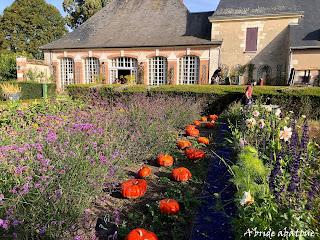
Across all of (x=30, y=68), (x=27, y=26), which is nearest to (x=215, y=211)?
(x=30, y=68)

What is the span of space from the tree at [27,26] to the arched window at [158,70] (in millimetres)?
24455

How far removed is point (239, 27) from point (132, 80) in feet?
26.6

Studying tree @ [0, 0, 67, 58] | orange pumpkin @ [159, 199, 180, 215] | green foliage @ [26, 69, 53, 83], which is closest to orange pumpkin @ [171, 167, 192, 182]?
orange pumpkin @ [159, 199, 180, 215]

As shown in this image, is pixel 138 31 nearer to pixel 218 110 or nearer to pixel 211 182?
pixel 218 110

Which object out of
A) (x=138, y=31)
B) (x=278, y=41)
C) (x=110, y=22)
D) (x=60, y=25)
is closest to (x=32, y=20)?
(x=60, y=25)

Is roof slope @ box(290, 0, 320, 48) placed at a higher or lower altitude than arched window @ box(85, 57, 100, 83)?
higher

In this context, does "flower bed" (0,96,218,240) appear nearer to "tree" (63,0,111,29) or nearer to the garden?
the garden

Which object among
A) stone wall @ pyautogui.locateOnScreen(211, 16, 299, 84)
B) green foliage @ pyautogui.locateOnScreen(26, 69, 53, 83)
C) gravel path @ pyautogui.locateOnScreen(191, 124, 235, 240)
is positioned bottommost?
gravel path @ pyautogui.locateOnScreen(191, 124, 235, 240)

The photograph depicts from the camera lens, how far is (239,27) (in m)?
18.1

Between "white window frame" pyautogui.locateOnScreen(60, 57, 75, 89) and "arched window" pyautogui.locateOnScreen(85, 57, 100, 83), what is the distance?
1.17 metres

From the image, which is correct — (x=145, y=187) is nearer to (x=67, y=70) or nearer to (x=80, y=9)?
(x=67, y=70)

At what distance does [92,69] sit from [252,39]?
11756mm

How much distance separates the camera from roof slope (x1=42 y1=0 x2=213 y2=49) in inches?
745

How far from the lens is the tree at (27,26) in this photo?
35.5m
